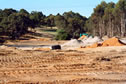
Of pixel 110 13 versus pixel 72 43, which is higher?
pixel 110 13

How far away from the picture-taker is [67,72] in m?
9.40

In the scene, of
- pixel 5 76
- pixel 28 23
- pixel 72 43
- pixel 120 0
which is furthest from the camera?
pixel 28 23

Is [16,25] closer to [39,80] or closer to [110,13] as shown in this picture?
[110,13]

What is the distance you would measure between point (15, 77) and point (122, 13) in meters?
48.8

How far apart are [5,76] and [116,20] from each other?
54703 millimetres

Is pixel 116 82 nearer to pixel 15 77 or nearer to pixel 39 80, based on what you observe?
pixel 39 80

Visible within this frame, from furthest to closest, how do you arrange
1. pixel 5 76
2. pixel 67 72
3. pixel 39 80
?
pixel 67 72 < pixel 5 76 < pixel 39 80

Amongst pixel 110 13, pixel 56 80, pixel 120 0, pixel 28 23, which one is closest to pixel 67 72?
pixel 56 80

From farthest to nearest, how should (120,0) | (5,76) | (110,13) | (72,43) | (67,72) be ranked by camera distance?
(110,13) → (120,0) → (72,43) → (67,72) → (5,76)

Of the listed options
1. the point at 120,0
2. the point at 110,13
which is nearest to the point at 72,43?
the point at 120,0

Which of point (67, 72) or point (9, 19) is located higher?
point (9, 19)

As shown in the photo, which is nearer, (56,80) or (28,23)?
(56,80)

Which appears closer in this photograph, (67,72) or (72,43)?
(67,72)

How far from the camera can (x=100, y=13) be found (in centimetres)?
5959
